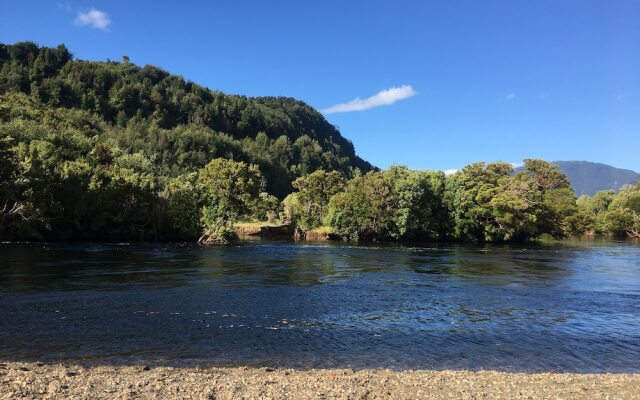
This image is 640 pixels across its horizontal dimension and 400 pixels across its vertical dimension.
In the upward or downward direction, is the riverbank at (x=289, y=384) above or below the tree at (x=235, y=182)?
below

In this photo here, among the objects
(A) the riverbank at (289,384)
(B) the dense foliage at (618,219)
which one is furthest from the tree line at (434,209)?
(A) the riverbank at (289,384)

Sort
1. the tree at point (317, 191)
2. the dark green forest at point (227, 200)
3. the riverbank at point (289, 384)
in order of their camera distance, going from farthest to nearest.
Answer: the tree at point (317, 191) → the dark green forest at point (227, 200) → the riverbank at point (289, 384)

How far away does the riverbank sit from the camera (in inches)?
432

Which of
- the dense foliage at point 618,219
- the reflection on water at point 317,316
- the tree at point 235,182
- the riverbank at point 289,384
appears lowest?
the reflection on water at point 317,316

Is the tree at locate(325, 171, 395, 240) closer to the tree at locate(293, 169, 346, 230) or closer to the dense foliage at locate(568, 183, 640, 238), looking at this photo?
the tree at locate(293, 169, 346, 230)

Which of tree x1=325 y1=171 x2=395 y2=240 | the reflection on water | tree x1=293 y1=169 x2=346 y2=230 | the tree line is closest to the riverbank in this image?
the reflection on water

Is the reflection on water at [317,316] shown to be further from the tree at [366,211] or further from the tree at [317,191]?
the tree at [317,191]

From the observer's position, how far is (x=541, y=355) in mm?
16797

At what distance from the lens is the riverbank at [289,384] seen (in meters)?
11.0

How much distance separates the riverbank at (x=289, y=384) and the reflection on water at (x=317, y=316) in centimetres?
152

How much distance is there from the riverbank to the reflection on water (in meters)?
1.52

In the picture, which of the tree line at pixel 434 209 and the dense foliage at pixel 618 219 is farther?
the dense foliage at pixel 618 219

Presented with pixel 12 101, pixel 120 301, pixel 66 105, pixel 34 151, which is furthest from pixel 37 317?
pixel 66 105

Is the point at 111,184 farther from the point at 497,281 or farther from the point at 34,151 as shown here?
the point at 497,281
